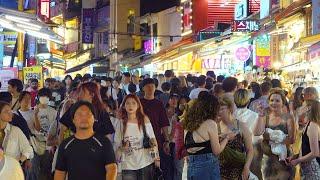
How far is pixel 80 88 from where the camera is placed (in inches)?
336

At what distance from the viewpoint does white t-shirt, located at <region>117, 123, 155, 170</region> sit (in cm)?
870

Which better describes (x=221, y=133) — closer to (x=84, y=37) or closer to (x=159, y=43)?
(x=159, y=43)

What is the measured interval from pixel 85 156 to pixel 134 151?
2.31 m

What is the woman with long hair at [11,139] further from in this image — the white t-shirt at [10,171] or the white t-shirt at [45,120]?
the white t-shirt at [10,171]

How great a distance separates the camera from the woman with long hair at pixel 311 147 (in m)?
7.97

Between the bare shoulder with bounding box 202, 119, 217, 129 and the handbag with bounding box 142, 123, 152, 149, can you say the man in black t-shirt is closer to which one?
the bare shoulder with bounding box 202, 119, 217, 129

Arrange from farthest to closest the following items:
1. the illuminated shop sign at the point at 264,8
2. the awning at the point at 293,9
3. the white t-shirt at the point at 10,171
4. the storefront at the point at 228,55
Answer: the illuminated shop sign at the point at 264,8
the storefront at the point at 228,55
the awning at the point at 293,9
the white t-shirt at the point at 10,171

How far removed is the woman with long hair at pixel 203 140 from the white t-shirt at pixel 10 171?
2.70 metres

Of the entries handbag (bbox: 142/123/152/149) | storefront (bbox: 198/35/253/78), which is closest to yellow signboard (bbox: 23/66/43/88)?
storefront (bbox: 198/35/253/78)

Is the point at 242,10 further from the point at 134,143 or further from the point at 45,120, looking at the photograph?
the point at 134,143

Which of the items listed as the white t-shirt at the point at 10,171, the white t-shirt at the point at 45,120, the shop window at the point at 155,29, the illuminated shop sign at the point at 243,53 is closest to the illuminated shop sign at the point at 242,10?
the illuminated shop sign at the point at 243,53

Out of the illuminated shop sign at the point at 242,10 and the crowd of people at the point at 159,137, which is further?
the illuminated shop sign at the point at 242,10

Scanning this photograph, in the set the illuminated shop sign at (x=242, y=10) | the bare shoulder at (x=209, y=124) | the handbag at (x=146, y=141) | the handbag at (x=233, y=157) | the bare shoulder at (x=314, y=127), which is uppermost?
the illuminated shop sign at (x=242, y=10)

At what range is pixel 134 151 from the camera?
871cm
